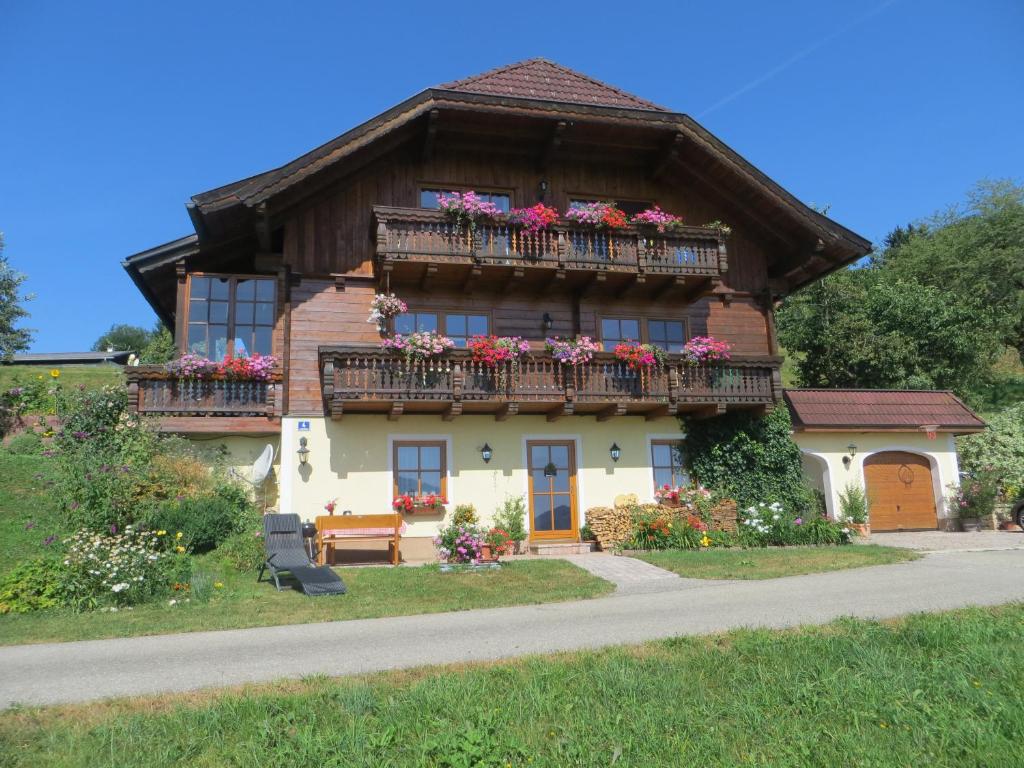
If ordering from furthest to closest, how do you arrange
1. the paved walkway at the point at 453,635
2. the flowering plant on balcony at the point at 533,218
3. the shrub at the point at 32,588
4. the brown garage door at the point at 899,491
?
the brown garage door at the point at 899,491, the flowering plant on balcony at the point at 533,218, the shrub at the point at 32,588, the paved walkway at the point at 453,635

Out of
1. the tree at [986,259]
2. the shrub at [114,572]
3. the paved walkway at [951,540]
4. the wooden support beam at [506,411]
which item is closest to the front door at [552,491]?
the wooden support beam at [506,411]

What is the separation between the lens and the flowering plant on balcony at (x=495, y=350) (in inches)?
572

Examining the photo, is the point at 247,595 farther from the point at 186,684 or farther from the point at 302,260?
the point at 302,260

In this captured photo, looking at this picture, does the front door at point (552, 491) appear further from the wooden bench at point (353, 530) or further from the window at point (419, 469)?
the wooden bench at point (353, 530)

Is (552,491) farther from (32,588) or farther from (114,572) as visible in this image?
(32,588)

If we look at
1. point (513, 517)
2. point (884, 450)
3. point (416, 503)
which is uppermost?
point (884, 450)

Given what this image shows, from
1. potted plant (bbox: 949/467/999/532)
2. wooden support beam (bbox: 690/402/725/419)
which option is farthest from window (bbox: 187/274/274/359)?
potted plant (bbox: 949/467/999/532)

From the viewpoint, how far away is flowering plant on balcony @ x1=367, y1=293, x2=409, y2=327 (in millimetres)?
15383

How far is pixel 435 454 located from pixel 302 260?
4.97 m

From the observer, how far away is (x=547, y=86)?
16953 mm

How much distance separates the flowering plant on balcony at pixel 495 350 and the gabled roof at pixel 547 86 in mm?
5536

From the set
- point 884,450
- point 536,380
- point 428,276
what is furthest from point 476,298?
point 884,450

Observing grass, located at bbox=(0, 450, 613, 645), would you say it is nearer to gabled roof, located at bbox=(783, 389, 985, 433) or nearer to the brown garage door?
gabled roof, located at bbox=(783, 389, 985, 433)

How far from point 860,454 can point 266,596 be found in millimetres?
14793
